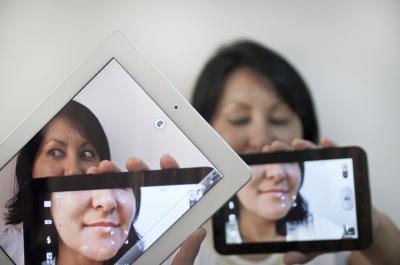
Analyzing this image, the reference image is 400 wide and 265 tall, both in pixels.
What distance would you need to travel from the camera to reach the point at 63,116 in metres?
0.54

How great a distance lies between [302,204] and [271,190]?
55 millimetres

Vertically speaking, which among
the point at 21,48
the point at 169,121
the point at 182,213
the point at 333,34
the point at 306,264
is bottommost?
the point at 306,264

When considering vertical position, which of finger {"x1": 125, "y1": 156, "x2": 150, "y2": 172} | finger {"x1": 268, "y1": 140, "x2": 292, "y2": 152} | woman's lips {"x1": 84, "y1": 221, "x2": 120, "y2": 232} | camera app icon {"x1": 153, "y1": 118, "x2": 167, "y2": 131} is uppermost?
camera app icon {"x1": 153, "y1": 118, "x2": 167, "y2": 131}

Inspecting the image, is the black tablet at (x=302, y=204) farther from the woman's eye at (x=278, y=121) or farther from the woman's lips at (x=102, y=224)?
the woman's lips at (x=102, y=224)

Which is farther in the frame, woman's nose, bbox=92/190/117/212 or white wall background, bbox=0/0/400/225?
white wall background, bbox=0/0/400/225

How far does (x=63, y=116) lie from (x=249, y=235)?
1.12 feet

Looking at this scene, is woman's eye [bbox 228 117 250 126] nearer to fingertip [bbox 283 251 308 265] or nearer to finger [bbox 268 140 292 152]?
finger [bbox 268 140 292 152]

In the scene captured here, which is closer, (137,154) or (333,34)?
(137,154)

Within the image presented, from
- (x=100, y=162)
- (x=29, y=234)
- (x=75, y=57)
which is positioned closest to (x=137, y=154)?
(x=100, y=162)

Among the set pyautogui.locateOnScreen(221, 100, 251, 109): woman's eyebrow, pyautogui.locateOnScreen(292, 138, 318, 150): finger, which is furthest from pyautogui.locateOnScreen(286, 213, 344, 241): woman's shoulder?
pyautogui.locateOnScreen(221, 100, 251, 109): woman's eyebrow

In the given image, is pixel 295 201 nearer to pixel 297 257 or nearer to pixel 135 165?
pixel 297 257

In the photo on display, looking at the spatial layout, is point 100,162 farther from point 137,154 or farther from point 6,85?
point 6,85

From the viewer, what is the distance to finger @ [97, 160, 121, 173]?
1.72 feet

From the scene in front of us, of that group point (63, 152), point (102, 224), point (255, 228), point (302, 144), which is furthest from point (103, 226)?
A: point (302, 144)
